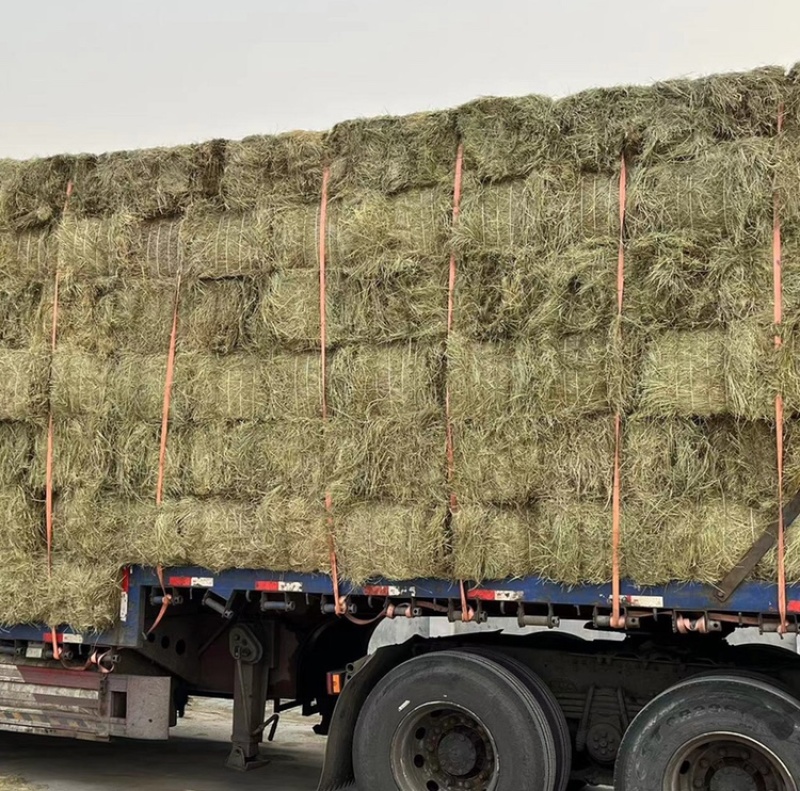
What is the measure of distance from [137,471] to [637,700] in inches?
158

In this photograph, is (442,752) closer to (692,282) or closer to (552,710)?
(552,710)

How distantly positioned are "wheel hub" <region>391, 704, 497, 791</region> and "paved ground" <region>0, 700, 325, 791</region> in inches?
80.5

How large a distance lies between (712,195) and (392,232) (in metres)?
2.18

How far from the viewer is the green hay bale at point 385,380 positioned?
25.0 feet

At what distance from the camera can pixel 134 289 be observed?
28.3ft

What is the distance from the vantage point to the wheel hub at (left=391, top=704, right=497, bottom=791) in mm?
7820

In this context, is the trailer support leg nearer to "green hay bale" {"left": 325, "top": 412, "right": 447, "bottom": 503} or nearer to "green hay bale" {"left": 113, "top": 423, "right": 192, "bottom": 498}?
"green hay bale" {"left": 113, "top": 423, "right": 192, "bottom": 498}

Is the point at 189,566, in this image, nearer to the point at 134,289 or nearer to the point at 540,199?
the point at 134,289

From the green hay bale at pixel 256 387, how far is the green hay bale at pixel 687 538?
7.92 feet

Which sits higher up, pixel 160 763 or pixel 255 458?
pixel 255 458

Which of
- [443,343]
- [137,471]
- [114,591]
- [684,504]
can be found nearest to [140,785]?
[114,591]

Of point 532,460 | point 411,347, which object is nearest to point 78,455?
point 411,347

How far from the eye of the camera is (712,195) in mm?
7023

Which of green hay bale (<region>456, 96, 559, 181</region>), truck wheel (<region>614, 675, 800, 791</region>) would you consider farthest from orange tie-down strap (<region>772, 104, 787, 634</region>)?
green hay bale (<region>456, 96, 559, 181</region>)
